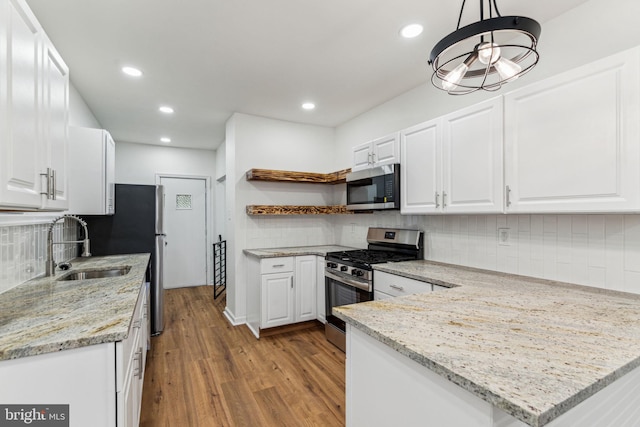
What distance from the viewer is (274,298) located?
328cm

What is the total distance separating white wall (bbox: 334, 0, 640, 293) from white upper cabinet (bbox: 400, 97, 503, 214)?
1.18 feet

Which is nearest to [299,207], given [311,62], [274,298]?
[274,298]

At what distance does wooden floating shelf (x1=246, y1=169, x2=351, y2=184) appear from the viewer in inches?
140

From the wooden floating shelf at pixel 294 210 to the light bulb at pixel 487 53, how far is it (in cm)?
222

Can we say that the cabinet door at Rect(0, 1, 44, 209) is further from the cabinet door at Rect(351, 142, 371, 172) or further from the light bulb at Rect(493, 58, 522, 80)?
the cabinet door at Rect(351, 142, 371, 172)

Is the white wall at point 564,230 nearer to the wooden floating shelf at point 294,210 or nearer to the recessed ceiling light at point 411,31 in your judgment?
the recessed ceiling light at point 411,31

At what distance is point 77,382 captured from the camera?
1067 mm

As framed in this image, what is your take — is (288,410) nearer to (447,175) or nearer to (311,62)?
(447,175)

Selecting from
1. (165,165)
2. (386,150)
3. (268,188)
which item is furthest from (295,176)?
(165,165)

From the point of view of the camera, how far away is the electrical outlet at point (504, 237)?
2211mm

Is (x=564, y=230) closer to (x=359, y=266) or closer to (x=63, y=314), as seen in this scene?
(x=359, y=266)

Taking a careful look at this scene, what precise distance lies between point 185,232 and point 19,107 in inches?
183

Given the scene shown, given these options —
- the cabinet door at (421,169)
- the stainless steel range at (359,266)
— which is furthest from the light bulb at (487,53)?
the stainless steel range at (359,266)

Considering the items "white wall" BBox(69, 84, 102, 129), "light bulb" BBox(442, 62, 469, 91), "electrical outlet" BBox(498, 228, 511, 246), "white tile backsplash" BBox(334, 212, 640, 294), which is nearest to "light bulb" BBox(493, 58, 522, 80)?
"light bulb" BBox(442, 62, 469, 91)
